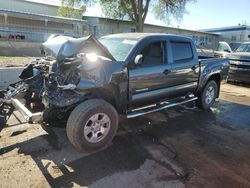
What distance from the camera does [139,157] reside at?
421cm

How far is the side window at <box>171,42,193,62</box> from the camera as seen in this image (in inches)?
227

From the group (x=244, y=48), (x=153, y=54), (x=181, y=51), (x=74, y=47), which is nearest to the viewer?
(x=74, y=47)

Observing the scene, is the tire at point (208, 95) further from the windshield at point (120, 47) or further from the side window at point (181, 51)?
the windshield at point (120, 47)

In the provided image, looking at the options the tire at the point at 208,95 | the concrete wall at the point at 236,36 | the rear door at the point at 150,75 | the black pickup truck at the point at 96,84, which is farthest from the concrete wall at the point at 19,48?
the concrete wall at the point at 236,36

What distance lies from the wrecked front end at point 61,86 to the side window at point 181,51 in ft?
6.08

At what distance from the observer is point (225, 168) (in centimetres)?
401

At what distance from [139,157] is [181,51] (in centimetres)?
288

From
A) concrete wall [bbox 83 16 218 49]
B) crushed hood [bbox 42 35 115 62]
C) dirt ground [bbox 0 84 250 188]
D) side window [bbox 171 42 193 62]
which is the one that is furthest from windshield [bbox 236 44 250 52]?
concrete wall [bbox 83 16 218 49]

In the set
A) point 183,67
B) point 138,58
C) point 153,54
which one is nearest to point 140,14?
point 183,67

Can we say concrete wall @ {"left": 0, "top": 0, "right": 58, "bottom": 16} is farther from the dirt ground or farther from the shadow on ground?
the shadow on ground

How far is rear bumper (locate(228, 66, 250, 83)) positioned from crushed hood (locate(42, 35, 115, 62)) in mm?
8286

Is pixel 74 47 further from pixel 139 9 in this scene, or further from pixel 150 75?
pixel 139 9

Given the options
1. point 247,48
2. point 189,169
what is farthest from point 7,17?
point 189,169

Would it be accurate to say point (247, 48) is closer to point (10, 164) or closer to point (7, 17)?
point (10, 164)
